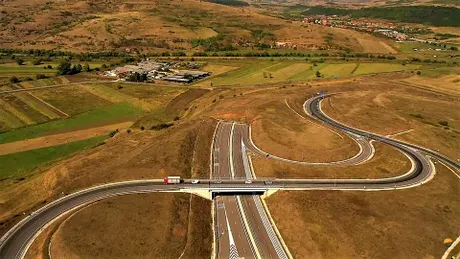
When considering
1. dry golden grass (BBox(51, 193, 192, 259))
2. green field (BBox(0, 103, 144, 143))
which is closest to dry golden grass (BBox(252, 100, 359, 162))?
dry golden grass (BBox(51, 193, 192, 259))

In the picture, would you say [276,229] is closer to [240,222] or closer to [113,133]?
[240,222]

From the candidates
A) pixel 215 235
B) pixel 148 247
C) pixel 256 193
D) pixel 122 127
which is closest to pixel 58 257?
pixel 148 247

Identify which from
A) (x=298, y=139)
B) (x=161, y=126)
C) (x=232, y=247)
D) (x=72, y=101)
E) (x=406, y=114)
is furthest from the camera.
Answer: (x=72, y=101)

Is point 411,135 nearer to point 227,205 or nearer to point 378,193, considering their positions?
point 378,193

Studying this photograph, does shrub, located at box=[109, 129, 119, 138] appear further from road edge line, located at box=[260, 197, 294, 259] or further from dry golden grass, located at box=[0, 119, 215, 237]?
road edge line, located at box=[260, 197, 294, 259]

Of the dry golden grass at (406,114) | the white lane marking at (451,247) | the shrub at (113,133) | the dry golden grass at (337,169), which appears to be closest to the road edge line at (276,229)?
the dry golden grass at (337,169)

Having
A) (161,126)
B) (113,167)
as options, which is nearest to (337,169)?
(113,167)
